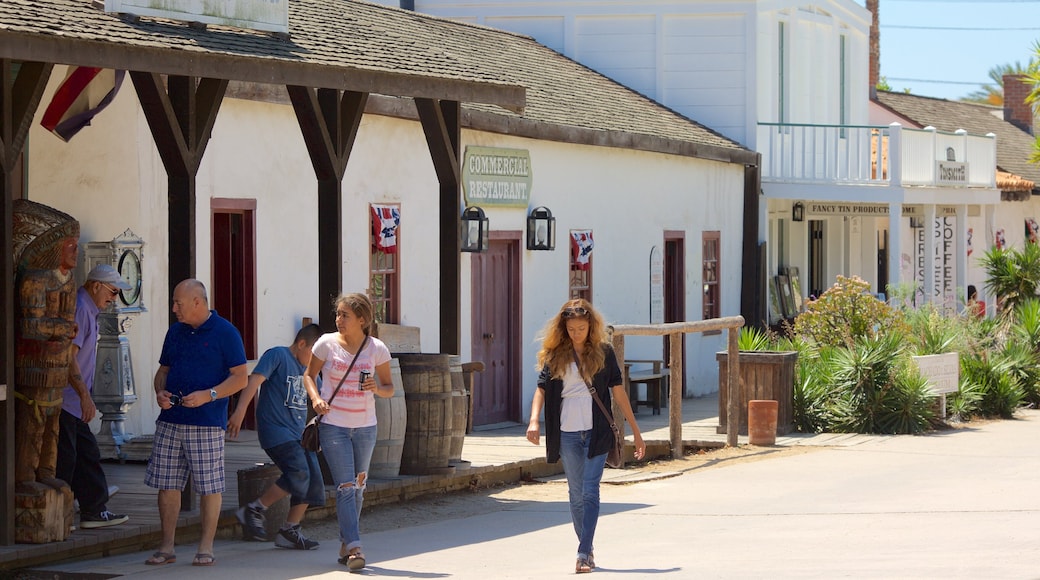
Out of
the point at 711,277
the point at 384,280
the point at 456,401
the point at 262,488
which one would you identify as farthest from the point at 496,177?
the point at 262,488

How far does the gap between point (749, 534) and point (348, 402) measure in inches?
115

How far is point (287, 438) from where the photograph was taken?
32.2ft

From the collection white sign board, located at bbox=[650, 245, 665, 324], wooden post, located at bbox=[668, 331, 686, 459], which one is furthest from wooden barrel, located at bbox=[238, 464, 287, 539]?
white sign board, located at bbox=[650, 245, 665, 324]

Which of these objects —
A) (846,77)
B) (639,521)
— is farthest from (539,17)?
(639,521)

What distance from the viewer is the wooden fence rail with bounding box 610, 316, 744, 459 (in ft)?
48.2

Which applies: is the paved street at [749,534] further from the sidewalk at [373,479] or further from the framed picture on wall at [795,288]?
the framed picture on wall at [795,288]

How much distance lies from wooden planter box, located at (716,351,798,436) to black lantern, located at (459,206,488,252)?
2624mm

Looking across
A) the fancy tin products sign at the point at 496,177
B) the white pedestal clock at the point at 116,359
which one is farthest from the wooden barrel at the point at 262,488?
the fancy tin products sign at the point at 496,177

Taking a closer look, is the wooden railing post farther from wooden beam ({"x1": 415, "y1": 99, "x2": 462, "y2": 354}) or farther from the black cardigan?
the black cardigan

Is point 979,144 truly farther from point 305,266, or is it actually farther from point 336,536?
point 336,536

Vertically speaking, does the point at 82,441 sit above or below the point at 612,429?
below

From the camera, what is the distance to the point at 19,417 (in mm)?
9039

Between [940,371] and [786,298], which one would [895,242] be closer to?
[786,298]

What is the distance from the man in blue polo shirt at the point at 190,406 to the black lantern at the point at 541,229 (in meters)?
8.92
